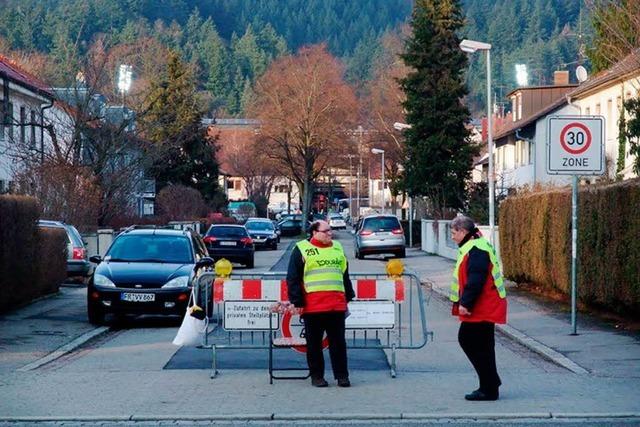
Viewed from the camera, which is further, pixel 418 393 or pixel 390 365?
pixel 390 365

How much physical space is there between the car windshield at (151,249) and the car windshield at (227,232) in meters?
22.4

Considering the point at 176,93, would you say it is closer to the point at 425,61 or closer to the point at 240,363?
the point at 425,61

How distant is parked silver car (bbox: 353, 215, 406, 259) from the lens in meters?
46.3

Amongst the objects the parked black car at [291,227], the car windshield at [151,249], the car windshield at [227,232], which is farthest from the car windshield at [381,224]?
the parked black car at [291,227]

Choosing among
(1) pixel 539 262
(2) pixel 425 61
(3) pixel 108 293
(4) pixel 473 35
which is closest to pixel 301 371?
(3) pixel 108 293

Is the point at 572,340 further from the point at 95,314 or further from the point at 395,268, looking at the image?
the point at 95,314

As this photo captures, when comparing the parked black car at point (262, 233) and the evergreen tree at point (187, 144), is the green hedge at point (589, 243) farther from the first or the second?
the evergreen tree at point (187, 144)

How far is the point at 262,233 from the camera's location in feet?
196

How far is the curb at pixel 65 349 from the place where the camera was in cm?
1385

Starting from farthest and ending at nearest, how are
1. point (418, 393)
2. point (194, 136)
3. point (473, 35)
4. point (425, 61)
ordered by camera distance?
point (473, 35) → point (194, 136) → point (425, 61) → point (418, 393)

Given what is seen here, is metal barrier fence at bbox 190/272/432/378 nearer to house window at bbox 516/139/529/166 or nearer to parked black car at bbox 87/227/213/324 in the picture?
parked black car at bbox 87/227/213/324

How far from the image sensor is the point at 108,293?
18578 millimetres

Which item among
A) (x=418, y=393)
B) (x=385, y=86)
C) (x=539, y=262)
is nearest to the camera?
(x=418, y=393)

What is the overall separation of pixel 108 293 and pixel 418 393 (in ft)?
26.9
